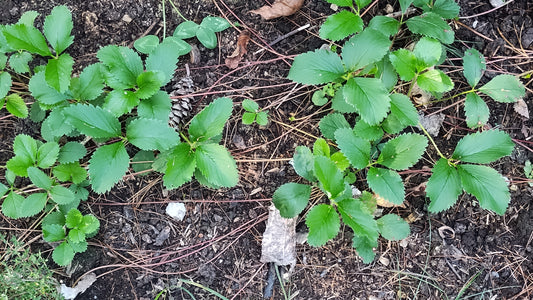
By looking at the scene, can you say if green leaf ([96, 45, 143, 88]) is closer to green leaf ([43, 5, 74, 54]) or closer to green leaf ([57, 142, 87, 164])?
green leaf ([43, 5, 74, 54])

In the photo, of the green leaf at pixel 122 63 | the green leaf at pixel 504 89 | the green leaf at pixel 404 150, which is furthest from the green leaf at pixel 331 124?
the green leaf at pixel 122 63

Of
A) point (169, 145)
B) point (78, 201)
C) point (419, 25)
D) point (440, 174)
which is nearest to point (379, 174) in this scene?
point (440, 174)

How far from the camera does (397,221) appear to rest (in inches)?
79.5

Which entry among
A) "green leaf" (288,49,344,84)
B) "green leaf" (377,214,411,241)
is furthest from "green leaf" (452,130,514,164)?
"green leaf" (288,49,344,84)

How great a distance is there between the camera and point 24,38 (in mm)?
1924

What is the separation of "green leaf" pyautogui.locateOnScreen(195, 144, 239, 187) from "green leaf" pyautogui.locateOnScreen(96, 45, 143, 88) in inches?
18.2

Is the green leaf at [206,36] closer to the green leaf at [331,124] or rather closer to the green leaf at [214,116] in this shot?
the green leaf at [214,116]

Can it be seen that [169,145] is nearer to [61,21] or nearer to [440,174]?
[61,21]

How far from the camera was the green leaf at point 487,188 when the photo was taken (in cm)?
187

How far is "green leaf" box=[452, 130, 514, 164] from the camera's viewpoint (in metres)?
1.88

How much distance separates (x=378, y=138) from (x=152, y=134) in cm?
102

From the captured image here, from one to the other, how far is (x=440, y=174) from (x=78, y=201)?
168 centimetres

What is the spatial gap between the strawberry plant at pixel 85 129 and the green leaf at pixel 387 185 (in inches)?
24.1

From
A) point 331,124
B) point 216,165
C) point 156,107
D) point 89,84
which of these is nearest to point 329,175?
point 331,124
